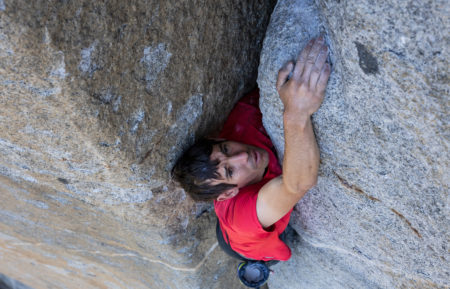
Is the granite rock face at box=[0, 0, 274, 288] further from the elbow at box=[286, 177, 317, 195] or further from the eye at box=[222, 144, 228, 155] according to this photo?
the elbow at box=[286, 177, 317, 195]

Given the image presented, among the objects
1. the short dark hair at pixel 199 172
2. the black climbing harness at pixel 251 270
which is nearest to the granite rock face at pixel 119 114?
the short dark hair at pixel 199 172

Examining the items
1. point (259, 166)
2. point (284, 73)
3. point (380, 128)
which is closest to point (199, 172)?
point (259, 166)

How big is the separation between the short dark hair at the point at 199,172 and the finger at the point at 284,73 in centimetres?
42

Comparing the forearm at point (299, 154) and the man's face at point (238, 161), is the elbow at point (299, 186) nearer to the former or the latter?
the forearm at point (299, 154)

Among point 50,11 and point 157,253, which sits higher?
point 50,11

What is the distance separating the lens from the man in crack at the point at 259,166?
3.63ft

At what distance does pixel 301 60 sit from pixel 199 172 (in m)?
0.60

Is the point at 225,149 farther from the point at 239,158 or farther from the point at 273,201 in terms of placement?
the point at 273,201

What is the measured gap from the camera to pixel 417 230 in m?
1.23

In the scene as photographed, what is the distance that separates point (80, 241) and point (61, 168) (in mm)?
904

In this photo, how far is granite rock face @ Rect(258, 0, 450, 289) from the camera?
2.76ft

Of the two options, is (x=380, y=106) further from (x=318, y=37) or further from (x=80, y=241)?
(x=80, y=241)

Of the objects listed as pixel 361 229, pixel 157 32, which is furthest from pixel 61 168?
pixel 361 229

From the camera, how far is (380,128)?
3.43 ft
